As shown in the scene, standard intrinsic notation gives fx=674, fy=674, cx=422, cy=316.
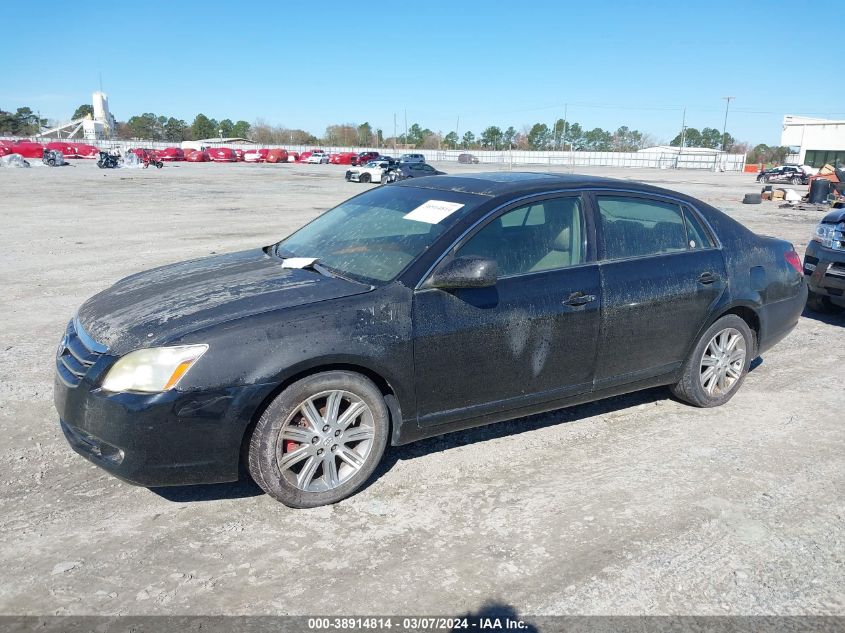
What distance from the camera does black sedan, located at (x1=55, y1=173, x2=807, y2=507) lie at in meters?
3.18

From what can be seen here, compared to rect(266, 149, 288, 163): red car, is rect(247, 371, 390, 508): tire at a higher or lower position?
lower

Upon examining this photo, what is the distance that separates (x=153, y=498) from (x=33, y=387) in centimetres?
216

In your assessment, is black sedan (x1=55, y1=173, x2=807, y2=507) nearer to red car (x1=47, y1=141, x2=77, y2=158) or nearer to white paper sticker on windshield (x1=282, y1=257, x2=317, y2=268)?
white paper sticker on windshield (x1=282, y1=257, x2=317, y2=268)

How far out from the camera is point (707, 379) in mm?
4891

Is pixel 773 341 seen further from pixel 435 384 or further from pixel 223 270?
pixel 223 270

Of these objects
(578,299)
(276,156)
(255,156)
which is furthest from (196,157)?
(578,299)

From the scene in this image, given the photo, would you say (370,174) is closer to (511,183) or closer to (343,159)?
(511,183)

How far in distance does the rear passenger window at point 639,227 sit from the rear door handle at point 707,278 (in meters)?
0.23

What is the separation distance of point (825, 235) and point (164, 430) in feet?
23.5

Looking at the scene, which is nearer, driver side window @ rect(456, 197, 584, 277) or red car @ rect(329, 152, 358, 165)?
driver side window @ rect(456, 197, 584, 277)

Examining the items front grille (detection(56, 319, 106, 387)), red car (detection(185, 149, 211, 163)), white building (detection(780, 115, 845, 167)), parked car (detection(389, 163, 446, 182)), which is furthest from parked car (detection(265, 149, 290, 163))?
front grille (detection(56, 319, 106, 387))

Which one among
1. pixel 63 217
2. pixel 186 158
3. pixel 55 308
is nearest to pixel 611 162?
pixel 186 158

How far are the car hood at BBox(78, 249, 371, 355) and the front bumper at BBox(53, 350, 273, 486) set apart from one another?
277 millimetres

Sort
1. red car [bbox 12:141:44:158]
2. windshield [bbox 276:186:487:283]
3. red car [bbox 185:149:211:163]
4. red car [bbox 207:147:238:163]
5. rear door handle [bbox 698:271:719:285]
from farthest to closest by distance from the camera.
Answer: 1. red car [bbox 207:147:238:163]
2. red car [bbox 185:149:211:163]
3. red car [bbox 12:141:44:158]
4. rear door handle [bbox 698:271:719:285]
5. windshield [bbox 276:186:487:283]
